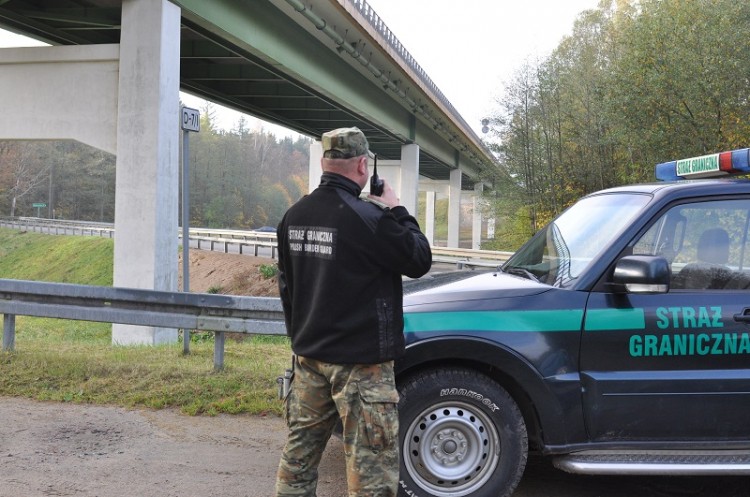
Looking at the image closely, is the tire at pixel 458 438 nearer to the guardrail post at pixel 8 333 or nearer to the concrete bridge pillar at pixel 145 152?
the guardrail post at pixel 8 333

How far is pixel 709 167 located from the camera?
14.9 ft

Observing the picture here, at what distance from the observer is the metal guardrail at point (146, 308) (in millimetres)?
6469

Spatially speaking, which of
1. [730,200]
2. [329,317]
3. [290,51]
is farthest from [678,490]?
[290,51]

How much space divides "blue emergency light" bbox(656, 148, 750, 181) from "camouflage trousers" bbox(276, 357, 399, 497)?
259 centimetres

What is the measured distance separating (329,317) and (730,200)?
2509mm

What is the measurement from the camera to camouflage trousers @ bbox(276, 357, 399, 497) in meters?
2.91

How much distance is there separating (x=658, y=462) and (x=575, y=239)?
1.31 metres

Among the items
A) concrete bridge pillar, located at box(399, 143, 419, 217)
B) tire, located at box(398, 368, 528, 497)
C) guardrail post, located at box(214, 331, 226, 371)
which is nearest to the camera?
tire, located at box(398, 368, 528, 497)

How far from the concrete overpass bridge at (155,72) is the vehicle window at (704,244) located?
9.91 meters

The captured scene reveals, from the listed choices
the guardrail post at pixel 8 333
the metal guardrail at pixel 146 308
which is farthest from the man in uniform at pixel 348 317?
the guardrail post at pixel 8 333

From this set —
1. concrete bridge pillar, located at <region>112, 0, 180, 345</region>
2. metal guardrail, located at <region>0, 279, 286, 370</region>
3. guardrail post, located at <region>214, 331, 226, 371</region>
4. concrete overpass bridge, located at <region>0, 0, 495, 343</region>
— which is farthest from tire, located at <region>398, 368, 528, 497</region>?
concrete bridge pillar, located at <region>112, 0, 180, 345</region>

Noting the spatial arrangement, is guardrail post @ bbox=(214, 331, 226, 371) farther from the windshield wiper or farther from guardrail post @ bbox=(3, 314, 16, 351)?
the windshield wiper

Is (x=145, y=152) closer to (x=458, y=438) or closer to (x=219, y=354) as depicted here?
(x=219, y=354)

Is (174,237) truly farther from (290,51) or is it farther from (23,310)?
(290,51)
